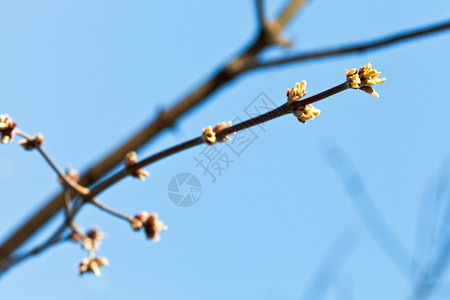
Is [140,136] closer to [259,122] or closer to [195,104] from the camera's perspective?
[195,104]

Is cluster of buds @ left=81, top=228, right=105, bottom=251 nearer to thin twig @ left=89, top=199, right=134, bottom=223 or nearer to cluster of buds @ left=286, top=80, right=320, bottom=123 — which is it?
→ thin twig @ left=89, top=199, right=134, bottom=223

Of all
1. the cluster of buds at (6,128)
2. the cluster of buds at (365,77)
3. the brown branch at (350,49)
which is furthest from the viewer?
the cluster of buds at (6,128)

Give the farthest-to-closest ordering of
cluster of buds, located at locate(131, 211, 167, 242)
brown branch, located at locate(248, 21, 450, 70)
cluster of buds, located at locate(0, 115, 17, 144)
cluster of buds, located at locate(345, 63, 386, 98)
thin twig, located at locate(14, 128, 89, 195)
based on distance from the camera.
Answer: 1. cluster of buds, located at locate(131, 211, 167, 242)
2. cluster of buds, located at locate(0, 115, 17, 144)
3. thin twig, located at locate(14, 128, 89, 195)
4. cluster of buds, located at locate(345, 63, 386, 98)
5. brown branch, located at locate(248, 21, 450, 70)

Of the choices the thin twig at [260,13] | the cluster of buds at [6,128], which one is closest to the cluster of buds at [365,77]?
the thin twig at [260,13]

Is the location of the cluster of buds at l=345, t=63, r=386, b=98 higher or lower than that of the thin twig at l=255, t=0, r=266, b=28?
lower

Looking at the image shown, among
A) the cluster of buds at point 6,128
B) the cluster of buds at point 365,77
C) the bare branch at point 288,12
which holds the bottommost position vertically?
the cluster of buds at point 365,77

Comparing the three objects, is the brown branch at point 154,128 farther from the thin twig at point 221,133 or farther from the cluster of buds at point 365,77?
the cluster of buds at point 365,77

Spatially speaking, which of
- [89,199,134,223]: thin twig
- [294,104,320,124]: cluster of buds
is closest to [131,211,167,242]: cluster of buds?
[89,199,134,223]: thin twig

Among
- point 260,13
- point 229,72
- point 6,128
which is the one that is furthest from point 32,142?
point 260,13
